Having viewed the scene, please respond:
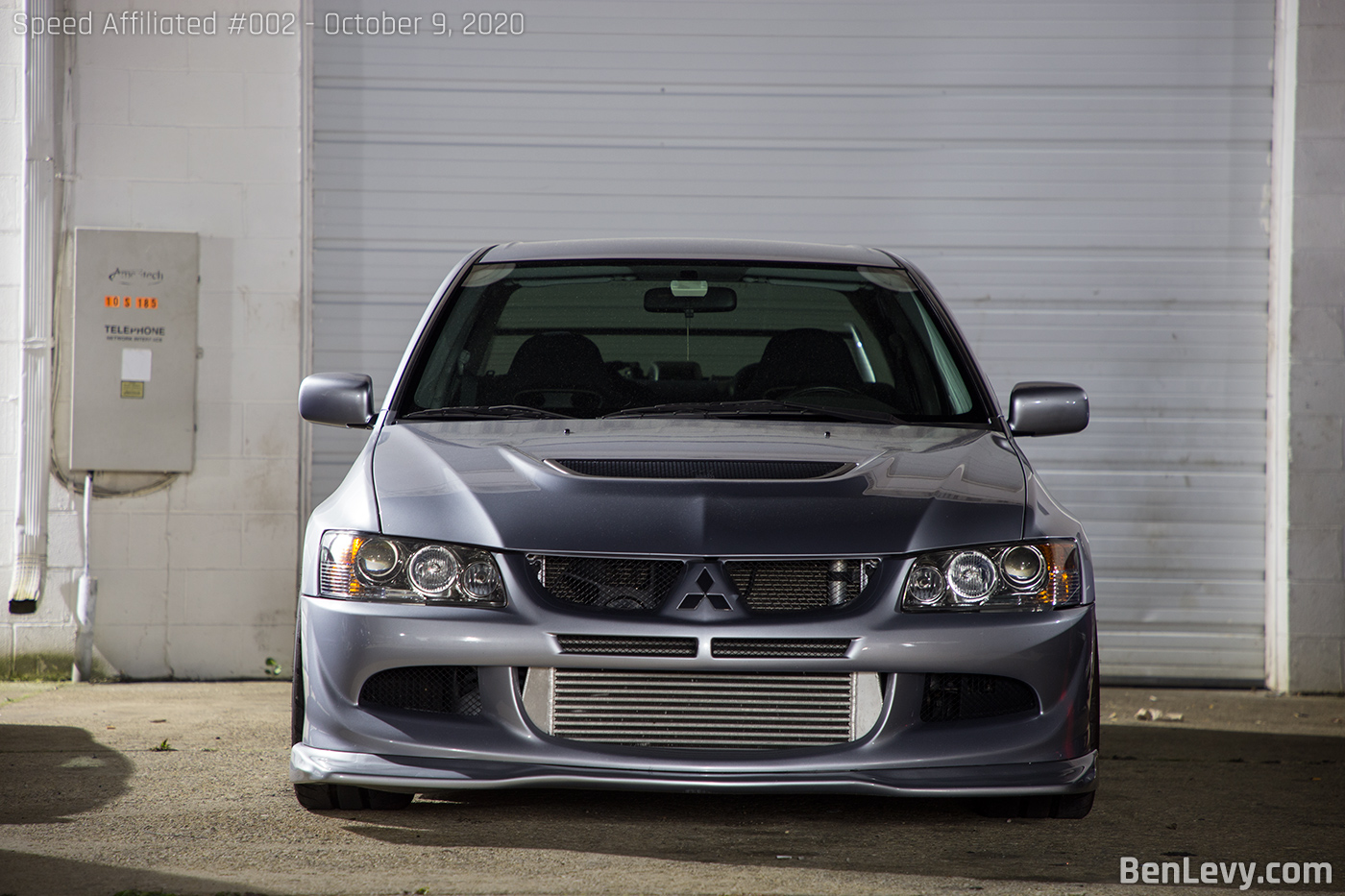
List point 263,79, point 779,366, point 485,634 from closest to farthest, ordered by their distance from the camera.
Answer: point 485,634, point 779,366, point 263,79

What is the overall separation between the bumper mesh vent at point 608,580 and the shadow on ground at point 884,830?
0.61 metres

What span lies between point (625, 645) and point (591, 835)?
23.8 inches

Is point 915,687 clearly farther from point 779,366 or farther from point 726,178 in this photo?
point 726,178

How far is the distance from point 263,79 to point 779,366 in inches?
146

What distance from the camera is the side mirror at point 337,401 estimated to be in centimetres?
376

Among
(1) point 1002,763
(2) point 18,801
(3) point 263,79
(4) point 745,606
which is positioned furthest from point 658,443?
(3) point 263,79

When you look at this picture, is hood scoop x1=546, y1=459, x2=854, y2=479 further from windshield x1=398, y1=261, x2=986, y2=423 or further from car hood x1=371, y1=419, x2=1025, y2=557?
windshield x1=398, y1=261, x2=986, y2=423

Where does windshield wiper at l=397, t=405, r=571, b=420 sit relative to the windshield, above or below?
below

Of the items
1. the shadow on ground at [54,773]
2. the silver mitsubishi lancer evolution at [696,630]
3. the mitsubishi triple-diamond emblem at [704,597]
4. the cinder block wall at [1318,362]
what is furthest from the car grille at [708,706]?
the cinder block wall at [1318,362]

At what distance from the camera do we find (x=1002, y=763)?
2.96m

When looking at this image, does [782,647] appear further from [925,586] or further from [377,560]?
[377,560]

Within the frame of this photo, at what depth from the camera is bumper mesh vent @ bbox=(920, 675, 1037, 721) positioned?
2.98 m

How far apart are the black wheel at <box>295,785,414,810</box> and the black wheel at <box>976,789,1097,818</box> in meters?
1.51

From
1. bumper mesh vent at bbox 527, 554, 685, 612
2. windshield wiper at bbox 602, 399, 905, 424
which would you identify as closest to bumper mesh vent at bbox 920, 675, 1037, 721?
bumper mesh vent at bbox 527, 554, 685, 612
